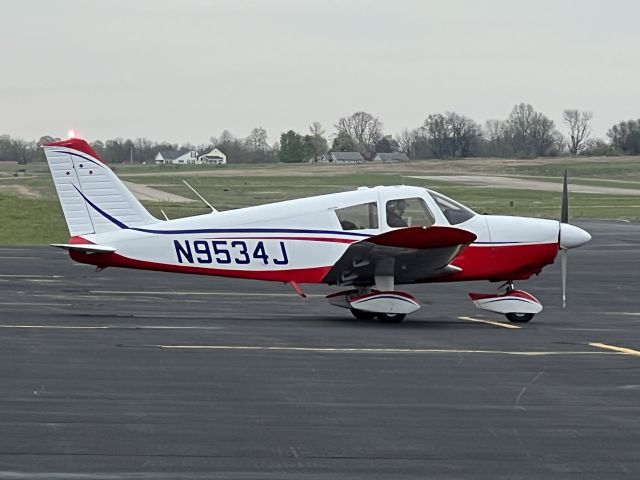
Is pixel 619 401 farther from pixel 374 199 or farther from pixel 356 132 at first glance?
pixel 356 132

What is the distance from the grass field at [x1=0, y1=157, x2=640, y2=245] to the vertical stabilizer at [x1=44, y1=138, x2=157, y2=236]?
1994 centimetres

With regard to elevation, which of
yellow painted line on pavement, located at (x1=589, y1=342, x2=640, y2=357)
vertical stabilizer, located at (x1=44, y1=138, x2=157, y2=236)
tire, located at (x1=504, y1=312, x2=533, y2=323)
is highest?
vertical stabilizer, located at (x1=44, y1=138, x2=157, y2=236)

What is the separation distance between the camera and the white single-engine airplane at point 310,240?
17.2 meters

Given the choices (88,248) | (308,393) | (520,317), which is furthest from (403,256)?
(308,393)

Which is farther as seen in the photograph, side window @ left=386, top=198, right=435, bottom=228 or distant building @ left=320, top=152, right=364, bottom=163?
distant building @ left=320, top=152, right=364, bottom=163

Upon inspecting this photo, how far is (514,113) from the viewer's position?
477 feet

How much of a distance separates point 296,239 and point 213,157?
434 ft

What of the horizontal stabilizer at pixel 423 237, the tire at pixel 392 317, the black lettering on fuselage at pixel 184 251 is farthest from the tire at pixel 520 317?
the black lettering on fuselage at pixel 184 251

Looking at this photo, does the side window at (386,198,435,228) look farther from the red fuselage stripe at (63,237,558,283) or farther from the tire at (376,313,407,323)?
the tire at (376,313,407,323)

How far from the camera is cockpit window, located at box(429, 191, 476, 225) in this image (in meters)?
17.5

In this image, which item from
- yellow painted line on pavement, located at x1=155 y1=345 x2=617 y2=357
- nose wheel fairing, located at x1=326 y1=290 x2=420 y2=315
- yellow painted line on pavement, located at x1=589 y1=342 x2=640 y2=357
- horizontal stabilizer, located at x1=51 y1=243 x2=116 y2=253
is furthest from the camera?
nose wheel fairing, located at x1=326 y1=290 x2=420 y2=315

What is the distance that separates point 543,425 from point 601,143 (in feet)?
450

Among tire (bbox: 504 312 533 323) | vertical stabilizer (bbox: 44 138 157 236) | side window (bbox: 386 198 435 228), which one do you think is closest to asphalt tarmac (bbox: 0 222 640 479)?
tire (bbox: 504 312 533 323)

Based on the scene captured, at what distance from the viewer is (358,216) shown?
17391mm
